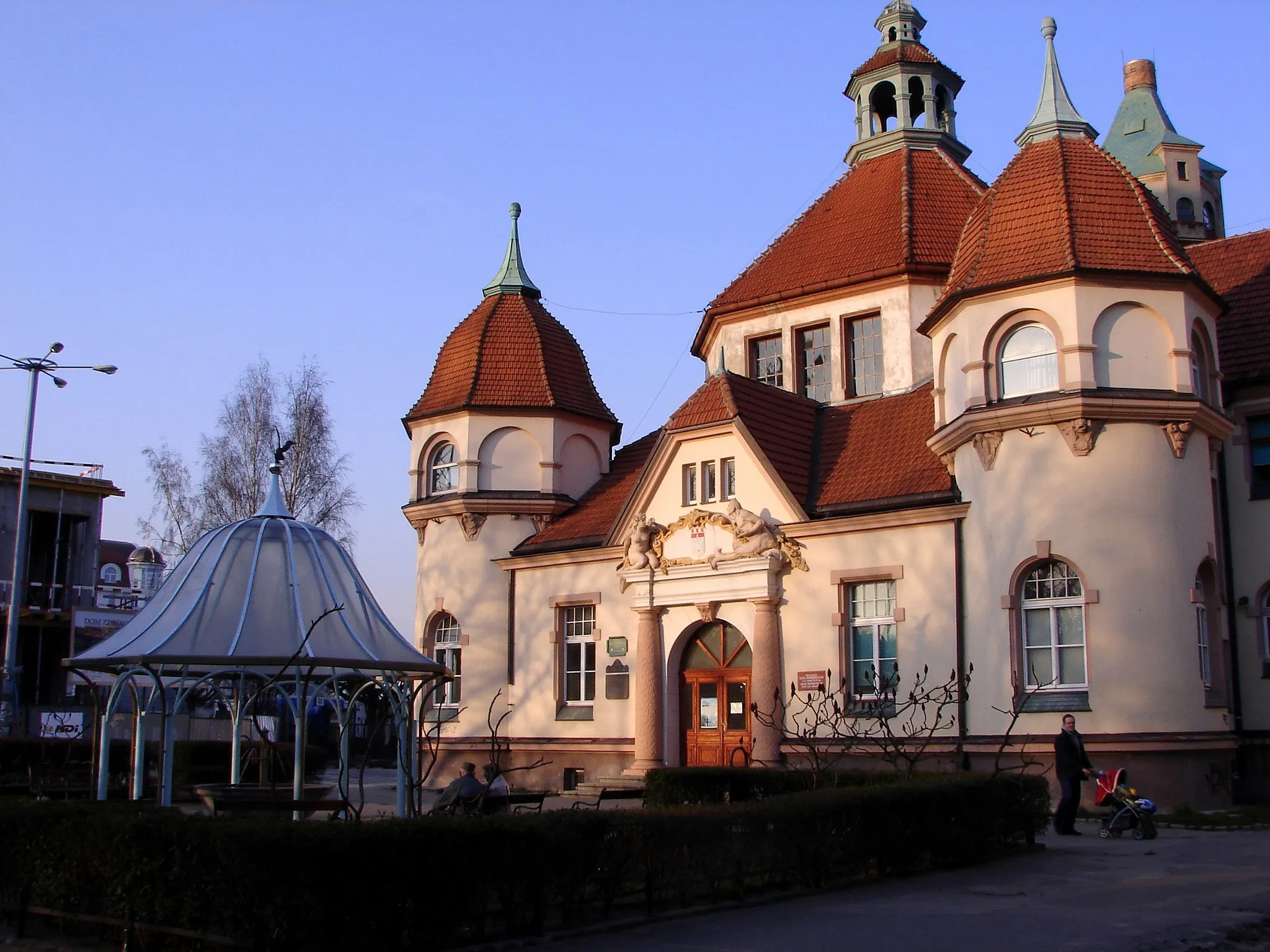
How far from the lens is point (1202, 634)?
2150 cm

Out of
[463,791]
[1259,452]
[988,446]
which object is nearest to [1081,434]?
[988,446]

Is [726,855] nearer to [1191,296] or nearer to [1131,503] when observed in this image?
[1131,503]

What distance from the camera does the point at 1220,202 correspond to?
1580 inches

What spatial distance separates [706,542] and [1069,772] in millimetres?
9567

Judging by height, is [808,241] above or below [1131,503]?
above

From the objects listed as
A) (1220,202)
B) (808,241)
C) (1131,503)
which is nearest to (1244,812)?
(1131,503)

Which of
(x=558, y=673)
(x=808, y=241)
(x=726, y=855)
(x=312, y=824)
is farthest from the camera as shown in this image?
(x=808, y=241)

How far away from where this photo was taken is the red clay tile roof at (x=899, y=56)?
31.7 meters

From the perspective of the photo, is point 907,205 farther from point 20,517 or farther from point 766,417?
point 20,517

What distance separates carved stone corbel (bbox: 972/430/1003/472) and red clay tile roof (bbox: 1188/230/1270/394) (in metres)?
5.14

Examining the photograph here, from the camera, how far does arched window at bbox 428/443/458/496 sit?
30156 millimetres

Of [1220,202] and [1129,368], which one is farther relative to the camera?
[1220,202]

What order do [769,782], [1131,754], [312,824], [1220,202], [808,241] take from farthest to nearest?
[1220,202] → [808,241] → [1131,754] → [769,782] → [312,824]

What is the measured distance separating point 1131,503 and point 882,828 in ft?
32.2
